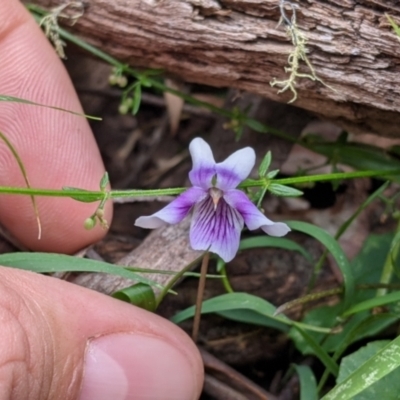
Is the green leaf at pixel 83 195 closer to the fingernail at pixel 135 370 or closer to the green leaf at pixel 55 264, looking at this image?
the green leaf at pixel 55 264

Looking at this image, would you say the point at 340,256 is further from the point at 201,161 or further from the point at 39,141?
the point at 39,141

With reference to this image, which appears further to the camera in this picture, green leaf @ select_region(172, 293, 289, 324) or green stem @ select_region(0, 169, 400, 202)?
green leaf @ select_region(172, 293, 289, 324)

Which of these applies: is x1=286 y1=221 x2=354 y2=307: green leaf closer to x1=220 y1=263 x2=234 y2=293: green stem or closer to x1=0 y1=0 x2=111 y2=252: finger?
x1=220 y1=263 x2=234 y2=293: green stem

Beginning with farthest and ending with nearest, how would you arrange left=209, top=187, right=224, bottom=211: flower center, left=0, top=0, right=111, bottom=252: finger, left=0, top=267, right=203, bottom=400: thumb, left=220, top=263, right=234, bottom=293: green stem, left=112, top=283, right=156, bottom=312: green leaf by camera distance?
1. left=0, top=0, right=111, bottom=252: finger
2. left=220, top=263, right=234, bottom=293: green stem
3. left=112, top=283, right=156, bottom=312: green leaf
4. left=209, top=187, right=224, bottom=211: flower center
5. left=0, top=267, right=203, bottom=400: thumb

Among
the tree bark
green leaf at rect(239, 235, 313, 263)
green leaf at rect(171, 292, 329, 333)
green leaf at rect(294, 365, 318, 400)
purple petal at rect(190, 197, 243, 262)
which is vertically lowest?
green leaf at rect(294, 365, 318, 400)

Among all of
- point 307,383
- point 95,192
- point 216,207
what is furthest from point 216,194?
point 307,383

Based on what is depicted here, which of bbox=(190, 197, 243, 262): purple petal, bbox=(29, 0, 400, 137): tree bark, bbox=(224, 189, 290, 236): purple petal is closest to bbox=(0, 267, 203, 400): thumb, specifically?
bbox=(190, 197, 243, 262): purple petal

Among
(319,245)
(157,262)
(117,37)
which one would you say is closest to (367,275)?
(319,245)
